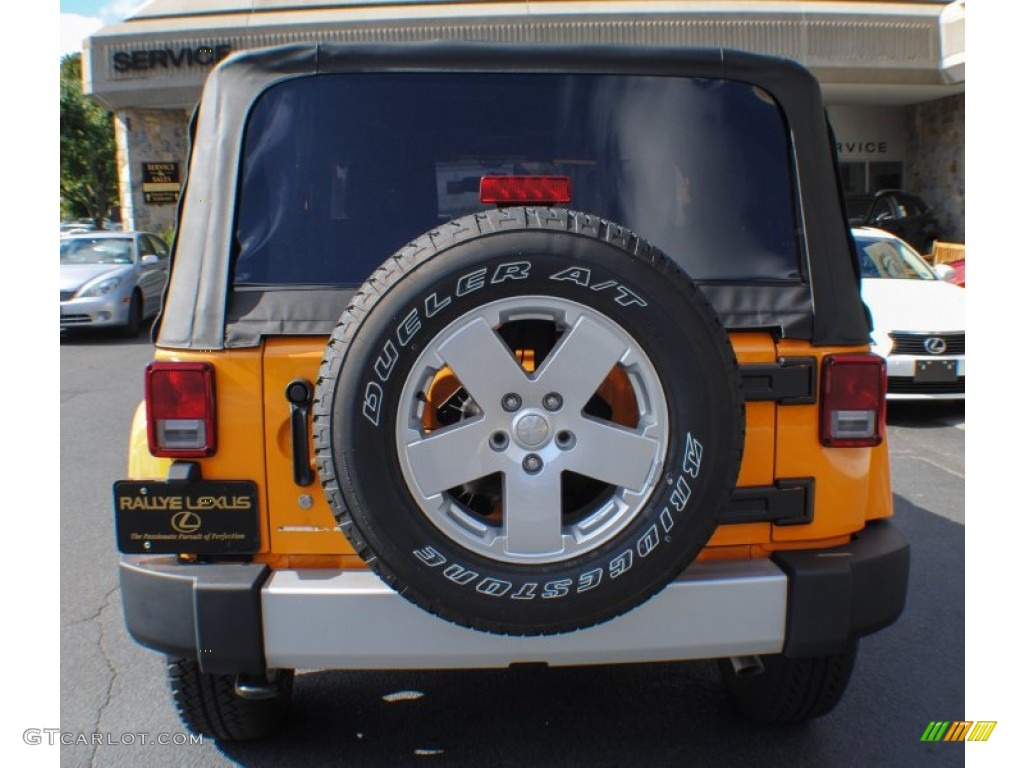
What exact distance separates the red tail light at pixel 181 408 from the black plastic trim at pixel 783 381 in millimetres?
1417

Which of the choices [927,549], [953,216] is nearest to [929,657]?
[927,549]

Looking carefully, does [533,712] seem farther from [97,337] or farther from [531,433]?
[97,337]

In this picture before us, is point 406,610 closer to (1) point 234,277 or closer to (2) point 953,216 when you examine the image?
(1) point 234,277

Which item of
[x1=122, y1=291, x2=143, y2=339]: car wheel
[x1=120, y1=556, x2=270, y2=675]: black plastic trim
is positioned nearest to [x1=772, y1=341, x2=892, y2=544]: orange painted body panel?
[x1=120, y1=556, x2=270, y2=675]: black plastic trim

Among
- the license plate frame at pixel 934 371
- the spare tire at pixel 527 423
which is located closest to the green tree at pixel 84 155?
the license plate frame at pixel 934 371

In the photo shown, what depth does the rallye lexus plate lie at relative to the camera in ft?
7.82

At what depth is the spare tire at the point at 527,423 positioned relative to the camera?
2.09 metres

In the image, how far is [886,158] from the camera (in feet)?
78.3

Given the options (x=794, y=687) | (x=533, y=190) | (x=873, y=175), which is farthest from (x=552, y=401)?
(x=873, y=175)

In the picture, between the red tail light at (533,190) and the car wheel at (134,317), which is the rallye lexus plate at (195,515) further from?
the car wheel at (134,317)

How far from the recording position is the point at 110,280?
12.5 meters

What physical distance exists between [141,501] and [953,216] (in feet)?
74.6

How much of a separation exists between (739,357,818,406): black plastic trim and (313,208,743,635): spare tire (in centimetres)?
24

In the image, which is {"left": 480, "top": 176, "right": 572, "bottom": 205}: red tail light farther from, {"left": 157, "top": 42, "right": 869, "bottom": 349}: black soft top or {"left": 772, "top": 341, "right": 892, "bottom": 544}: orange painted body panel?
{"left": 772, "top": 341, "right": 892, "bottom": 544}: orange painted body panel
